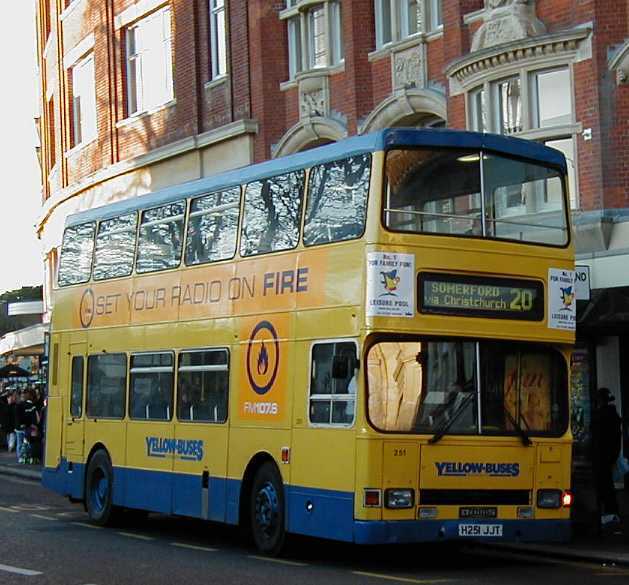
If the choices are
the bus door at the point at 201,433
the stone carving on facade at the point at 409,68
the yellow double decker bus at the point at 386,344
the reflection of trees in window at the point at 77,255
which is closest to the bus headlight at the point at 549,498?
the yellow double decker bus at the point at 386,344

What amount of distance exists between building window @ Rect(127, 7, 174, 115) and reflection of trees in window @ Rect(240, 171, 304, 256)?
1764cm

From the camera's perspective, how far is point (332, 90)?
27.9 m

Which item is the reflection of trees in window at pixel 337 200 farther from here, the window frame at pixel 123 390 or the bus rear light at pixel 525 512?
the window frame at pixel 123 390

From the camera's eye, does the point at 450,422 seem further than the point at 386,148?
Yes

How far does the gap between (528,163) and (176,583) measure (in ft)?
18.4

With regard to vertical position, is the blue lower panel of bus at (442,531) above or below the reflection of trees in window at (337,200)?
below

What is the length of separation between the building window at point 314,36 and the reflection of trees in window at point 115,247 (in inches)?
350

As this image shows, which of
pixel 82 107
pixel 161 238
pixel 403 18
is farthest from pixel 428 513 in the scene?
pixel 82 107

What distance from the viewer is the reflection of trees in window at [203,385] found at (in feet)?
55.6

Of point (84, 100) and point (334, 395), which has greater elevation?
point (84, 100)

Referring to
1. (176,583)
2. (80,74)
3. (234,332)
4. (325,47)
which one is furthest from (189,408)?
(80,74)

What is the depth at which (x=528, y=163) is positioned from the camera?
51.1 feet

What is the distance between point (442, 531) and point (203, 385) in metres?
4.07

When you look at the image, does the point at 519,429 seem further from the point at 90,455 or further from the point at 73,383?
the point at 73,383
